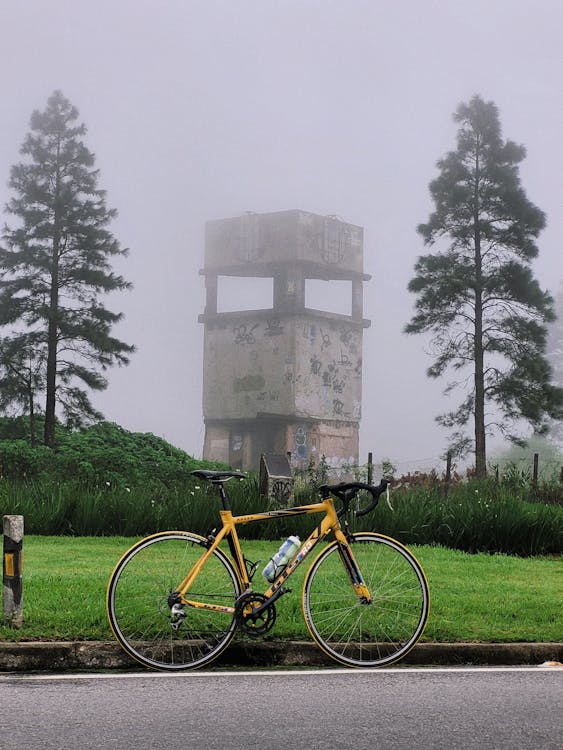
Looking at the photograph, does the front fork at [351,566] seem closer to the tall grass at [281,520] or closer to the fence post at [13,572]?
the fence post at [13,572]

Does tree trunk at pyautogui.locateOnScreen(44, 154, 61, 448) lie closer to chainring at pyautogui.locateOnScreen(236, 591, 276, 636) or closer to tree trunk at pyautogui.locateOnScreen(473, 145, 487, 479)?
tree trunk at pyautogui.locateOnScreen(473, 145, 487, 479)

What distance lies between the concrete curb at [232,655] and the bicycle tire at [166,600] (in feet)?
1.35

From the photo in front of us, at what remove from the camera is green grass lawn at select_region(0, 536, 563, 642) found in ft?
26.0

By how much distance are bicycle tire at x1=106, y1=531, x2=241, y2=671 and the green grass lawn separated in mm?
393

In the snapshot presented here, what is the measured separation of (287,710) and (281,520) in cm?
1042

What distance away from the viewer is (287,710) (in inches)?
229

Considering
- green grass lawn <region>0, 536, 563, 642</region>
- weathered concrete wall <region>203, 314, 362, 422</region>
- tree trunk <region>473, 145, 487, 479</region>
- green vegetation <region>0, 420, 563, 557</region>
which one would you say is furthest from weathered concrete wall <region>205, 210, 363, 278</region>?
green grass lawn <region>0, 536, 563, 642</region>

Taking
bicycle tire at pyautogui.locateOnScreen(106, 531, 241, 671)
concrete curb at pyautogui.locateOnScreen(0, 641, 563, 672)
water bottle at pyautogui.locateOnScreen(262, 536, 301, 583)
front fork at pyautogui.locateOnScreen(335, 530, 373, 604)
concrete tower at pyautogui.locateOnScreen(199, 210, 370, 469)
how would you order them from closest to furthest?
bicycle tire at pyautogui.locateOnScreen(106, 531, 241, 671), water bottle at pyautogui.locateOnScreen(262, 536, 301, 583), front fork at pyautogui.locateOnScreen(335, 530, 373, 604), concrete curb at pyautogui.locateOnScreen(0, 641, 563, 672), concrete tower at pyautogui.locateOnScreen(199, 210, 370, 469)

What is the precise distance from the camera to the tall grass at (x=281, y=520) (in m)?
16.6

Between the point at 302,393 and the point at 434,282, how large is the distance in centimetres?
1221

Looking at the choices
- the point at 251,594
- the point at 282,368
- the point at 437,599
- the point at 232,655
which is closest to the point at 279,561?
the point at 251,594

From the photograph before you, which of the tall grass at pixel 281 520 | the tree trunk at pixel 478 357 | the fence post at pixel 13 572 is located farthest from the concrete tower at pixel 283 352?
the fence post at pixel 13 572

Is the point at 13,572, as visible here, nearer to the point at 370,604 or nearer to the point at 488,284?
the point at 370,604

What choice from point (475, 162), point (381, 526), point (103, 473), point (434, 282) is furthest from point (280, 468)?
point (475, 162)
